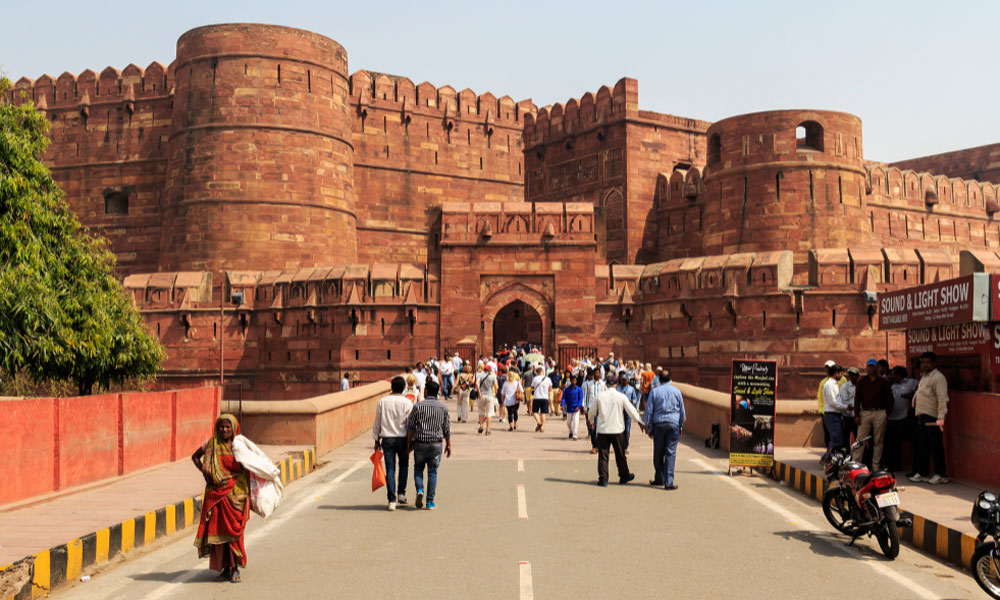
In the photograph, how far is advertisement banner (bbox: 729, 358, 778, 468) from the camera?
11070 millimetres

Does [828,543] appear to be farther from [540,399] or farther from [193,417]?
[540,399]

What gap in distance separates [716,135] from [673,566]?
2522 cm

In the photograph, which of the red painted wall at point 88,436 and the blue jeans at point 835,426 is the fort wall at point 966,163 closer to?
the blue jeans at point 835,426

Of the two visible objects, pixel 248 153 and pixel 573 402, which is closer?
pixel 573 402

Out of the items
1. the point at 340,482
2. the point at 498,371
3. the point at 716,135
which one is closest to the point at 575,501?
the point at 340,482

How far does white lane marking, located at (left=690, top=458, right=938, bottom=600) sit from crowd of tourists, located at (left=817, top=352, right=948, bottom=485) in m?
0.67

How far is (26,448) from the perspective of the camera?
8.73 m

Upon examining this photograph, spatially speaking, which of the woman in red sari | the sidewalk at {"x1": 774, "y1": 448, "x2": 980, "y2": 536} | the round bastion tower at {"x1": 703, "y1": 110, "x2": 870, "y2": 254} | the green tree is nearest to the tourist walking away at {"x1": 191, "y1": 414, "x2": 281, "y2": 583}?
the woman in red sari

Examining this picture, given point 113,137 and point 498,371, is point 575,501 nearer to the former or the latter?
point 498,371

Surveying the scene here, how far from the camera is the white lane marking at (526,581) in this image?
556 cm

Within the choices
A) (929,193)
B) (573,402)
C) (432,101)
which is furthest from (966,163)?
(573,402)

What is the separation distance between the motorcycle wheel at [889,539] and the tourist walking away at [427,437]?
148 inches

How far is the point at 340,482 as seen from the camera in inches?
428

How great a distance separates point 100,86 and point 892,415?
35440mm
